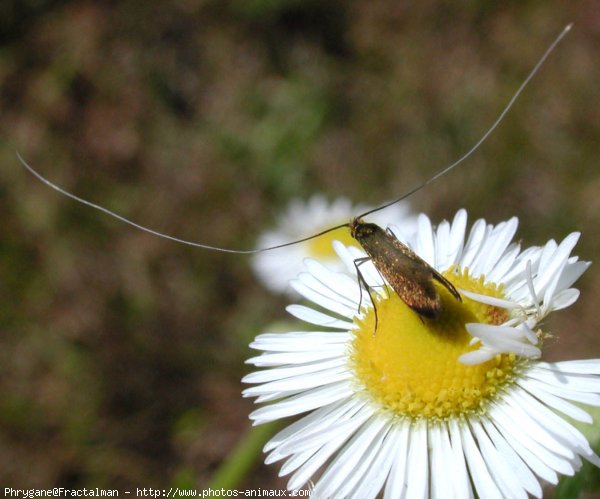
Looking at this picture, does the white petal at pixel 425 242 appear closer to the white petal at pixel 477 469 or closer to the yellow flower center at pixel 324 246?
the white petal at pixel 477 469

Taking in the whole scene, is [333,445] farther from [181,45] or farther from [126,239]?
[181,45]

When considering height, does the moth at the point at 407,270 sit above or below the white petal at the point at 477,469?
above

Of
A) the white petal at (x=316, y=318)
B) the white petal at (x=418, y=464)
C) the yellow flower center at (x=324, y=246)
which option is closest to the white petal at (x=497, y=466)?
the white petal at (x=418, y=464)

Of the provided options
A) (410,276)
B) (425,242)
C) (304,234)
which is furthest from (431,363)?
(304,234)

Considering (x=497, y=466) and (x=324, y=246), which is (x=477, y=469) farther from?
(x=324, y=246)

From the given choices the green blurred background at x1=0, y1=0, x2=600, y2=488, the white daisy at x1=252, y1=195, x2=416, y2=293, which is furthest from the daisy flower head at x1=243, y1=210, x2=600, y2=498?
the green blurred background at x1=0, y1=0, x2=600, y2=488

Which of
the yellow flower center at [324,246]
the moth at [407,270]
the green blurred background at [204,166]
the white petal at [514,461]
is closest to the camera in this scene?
the white petal at [514,461]

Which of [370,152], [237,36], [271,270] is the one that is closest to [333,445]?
[271,270]

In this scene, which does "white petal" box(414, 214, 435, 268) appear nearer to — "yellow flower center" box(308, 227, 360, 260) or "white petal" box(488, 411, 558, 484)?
"white petal" box(488, 411, 558, 484)
